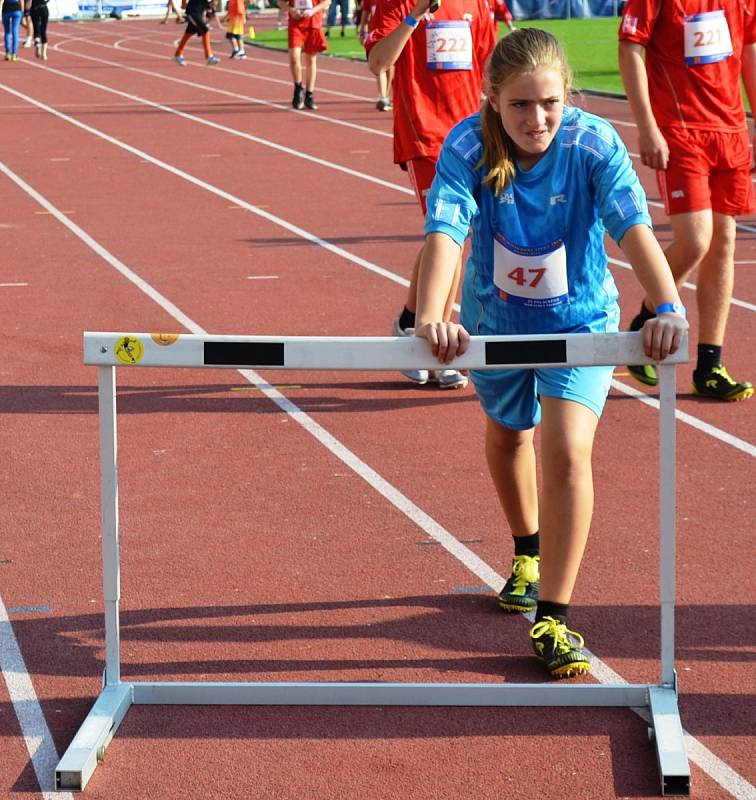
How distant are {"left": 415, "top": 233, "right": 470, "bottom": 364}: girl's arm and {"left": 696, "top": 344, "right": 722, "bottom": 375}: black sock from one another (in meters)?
3.57

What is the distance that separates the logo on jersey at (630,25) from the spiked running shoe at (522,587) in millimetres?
3112

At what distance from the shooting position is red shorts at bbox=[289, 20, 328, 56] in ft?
75.4

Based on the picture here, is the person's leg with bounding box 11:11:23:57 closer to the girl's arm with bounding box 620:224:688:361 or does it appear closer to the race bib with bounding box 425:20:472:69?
the race bib with bounding box 425:20:472:69

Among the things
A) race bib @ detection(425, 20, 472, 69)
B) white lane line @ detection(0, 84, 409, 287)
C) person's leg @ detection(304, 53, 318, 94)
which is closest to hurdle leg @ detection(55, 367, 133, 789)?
race bib @ detection(425, 20, 472, 69)

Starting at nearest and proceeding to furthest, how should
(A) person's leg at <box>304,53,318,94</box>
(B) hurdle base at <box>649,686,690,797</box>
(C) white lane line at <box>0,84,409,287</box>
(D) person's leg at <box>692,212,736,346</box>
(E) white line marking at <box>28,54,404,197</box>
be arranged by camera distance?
(B) hurdle base at <box>649,686,690,797</box> → (D) person's leg at <box>692,212,736,346</box> → (C) white lane line at <box>0,84,409,287</box> → (E) white line marking at <box>28,54,404,197</box> → (A) person's leg at <box>304,53,318,94</box>

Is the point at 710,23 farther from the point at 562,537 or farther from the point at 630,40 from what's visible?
the point at 562,537

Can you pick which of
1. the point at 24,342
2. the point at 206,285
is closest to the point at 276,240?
the point at 206,285

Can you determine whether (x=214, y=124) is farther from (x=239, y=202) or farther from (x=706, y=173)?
(x=706, y=173)

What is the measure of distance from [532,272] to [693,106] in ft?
10.5

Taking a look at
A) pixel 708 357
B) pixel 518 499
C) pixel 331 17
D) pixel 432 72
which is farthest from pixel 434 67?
pixel 331 17

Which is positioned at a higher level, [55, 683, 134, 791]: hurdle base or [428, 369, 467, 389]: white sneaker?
[55, 683, 134, 791]: hurdle base

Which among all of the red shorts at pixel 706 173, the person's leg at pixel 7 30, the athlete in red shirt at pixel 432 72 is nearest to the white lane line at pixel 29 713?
the athlete in red shirt at pixel 432 72

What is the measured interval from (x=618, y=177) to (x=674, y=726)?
148 centimetres

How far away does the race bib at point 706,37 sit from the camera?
7.39 metres
